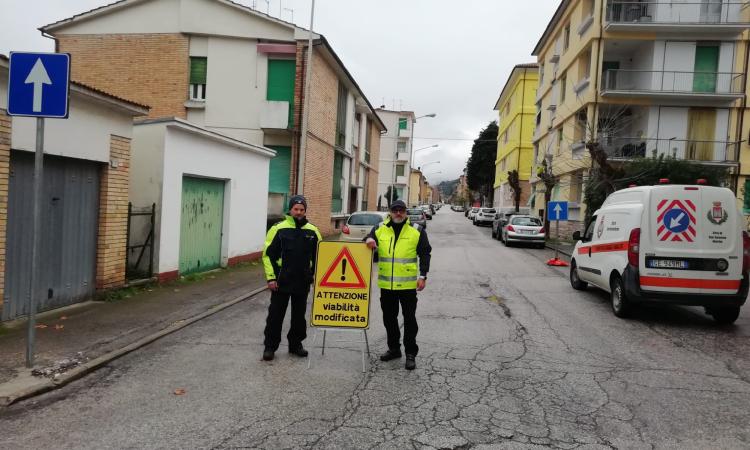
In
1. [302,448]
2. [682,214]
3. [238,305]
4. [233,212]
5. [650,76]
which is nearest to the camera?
[302,448]

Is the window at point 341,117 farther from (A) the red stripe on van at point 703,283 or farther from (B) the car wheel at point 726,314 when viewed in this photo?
(B) the car wheel at point 726,314

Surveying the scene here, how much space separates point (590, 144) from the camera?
19.9 m

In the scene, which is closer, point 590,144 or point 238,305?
point 238,305

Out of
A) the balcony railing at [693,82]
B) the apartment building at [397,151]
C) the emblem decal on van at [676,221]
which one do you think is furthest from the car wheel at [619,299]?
the apartment building at [397,151]

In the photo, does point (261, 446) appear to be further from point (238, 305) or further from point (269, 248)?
point (238, 305)

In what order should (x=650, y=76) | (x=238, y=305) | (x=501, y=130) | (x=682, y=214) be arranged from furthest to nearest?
(x=501, y=130)
(x=650, y=76)
(x=238, y=305)
(x=682, y=214)

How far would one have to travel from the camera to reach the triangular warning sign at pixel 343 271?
5859mm

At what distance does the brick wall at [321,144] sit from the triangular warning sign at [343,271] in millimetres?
14499

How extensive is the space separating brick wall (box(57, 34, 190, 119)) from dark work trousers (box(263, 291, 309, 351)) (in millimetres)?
16023

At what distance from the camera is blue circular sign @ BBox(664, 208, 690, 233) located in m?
7.77

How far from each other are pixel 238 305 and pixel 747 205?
26.0m

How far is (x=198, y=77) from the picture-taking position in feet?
64.8

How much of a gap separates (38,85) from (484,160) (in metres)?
67.2

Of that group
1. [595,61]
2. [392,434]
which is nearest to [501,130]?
[595,61]
